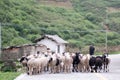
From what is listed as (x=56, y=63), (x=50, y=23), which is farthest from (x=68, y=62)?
(x=50, y=23)

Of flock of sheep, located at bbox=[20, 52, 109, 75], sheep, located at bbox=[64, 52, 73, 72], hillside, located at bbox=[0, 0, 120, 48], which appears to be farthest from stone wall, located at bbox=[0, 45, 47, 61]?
sheep, located at bbox=[64, 52, 73, 72]

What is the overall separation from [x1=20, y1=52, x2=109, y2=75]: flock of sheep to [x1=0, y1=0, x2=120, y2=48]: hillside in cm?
3757

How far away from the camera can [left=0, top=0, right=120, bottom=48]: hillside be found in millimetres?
82431

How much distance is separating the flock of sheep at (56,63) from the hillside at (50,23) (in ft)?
123

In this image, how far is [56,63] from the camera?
30.7 meters

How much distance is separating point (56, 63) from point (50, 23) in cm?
6791

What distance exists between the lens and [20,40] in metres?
71.9

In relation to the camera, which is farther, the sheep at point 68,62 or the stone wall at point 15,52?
the stone wall at point 15,52

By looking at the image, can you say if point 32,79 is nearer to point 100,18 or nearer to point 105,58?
point 105,58

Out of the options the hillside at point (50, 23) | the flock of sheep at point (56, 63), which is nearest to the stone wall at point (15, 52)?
the hillside at point (50, 23)

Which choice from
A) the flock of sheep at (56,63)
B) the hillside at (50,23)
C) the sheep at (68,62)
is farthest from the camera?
the hillside at (50,23)

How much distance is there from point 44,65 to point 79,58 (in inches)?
130

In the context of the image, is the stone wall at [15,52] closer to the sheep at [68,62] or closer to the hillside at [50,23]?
the hillside at [50,23]

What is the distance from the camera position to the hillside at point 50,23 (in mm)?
82431
